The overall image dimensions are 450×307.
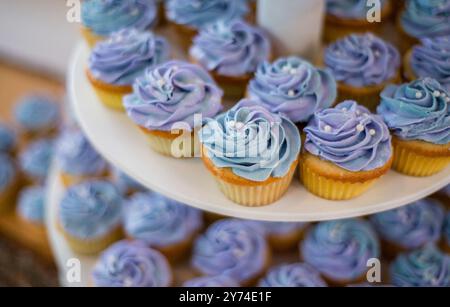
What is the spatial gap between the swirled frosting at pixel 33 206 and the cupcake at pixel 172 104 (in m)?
1.17

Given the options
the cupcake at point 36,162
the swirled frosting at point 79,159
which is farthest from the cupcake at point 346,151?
the cupcake at point 36,162

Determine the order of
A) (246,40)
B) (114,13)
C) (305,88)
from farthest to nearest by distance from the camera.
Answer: (114,13) < (246,40) < (305,88)

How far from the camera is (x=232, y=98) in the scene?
4.46 feet

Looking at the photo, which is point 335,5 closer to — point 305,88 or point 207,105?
point 305,88

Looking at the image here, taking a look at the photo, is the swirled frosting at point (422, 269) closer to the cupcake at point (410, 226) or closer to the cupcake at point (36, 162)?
the cupcake at point (410, 226)

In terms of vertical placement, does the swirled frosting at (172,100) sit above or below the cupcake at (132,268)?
above

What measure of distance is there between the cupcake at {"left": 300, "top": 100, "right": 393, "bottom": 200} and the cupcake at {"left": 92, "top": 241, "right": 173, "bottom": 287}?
1.92ft

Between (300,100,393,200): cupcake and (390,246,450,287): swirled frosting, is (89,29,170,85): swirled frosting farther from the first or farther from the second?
(390,246,450,287): swirled frosting

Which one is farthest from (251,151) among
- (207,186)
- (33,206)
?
(33,206)

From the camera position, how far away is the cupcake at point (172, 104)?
116cm

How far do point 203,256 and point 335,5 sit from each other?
0.79 meters

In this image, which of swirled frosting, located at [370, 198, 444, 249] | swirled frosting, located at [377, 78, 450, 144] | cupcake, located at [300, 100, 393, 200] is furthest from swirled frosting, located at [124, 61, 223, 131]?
swirled frosting, located at [370, 198, 444, 249]
